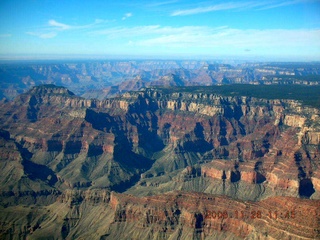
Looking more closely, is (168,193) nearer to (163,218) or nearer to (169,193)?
(169,193)

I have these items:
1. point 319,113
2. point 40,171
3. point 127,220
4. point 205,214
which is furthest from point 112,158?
point 319,113

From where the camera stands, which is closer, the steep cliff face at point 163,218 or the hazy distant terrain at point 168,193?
the steep cliff face at point 163,218

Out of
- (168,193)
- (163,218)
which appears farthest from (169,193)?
(163,218)

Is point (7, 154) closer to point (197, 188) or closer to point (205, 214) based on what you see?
point (197, 188)

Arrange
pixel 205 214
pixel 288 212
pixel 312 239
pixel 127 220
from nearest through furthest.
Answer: pixel 312 239, pixel 288 212, pixel 205 214, pixel 127 220

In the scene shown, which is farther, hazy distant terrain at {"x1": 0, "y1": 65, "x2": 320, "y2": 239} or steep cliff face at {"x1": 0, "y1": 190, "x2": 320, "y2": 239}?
hazy distant terrain at {"x1": 0, "y1": 65, "x2": 320, "y2": 239}

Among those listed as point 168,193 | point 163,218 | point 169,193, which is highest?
point 169,193

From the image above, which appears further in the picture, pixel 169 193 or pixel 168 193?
pixel 168 193

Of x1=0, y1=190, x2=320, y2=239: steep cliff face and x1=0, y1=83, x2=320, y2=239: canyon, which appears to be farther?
x1=0, y1=83, x2=320, y2=239: canyon

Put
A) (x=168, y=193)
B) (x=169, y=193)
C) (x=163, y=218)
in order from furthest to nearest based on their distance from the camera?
1. (x=168, y=193)
2. (x=169, y=193)
3. (x=163, y=218)

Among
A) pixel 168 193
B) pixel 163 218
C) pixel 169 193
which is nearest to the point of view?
pixel 163 218

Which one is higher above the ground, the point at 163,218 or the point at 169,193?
the point at 169,193
